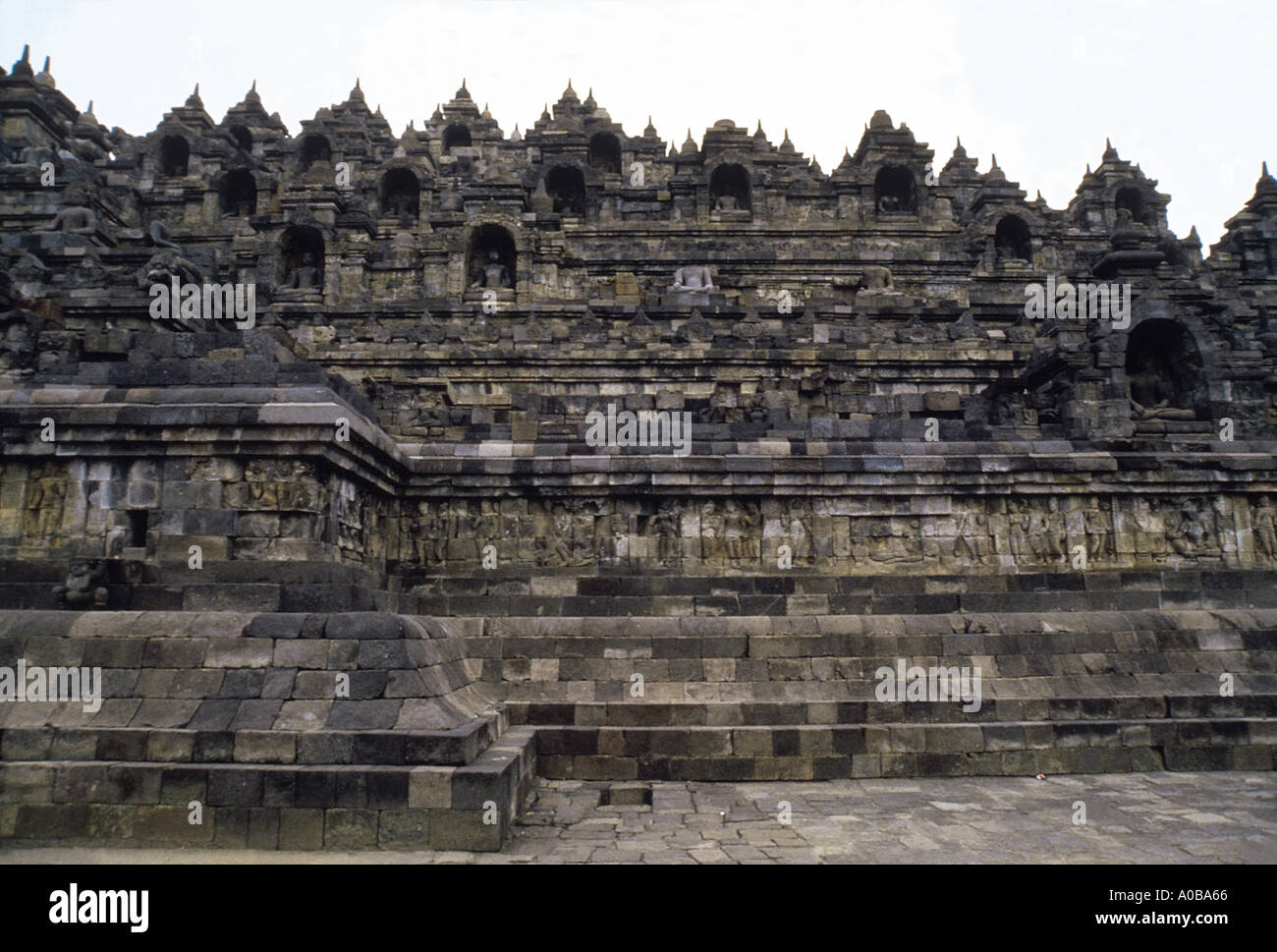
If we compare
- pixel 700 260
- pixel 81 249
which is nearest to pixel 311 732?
pixel 81 249

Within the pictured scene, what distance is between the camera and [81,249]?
22.4 metres

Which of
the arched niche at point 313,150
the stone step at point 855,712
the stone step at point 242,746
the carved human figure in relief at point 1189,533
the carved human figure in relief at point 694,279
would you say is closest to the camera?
the stone step at point 242,746

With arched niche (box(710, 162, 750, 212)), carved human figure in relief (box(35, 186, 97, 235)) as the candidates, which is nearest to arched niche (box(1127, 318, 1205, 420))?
arched niche (box(710, 162, 750, 212))

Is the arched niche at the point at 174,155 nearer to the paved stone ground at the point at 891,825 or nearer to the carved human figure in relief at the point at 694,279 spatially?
the carved human figure in relief at the point at 694,279

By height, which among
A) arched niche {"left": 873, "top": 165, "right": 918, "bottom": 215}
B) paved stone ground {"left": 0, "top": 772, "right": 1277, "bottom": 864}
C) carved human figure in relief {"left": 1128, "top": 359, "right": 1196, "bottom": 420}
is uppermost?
arched niche {"left": 873, "top": 165, "right": 918, "bottom": 215}

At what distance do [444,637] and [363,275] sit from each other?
2039 cm

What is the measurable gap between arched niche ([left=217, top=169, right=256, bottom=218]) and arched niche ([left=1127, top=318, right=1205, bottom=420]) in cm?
3077

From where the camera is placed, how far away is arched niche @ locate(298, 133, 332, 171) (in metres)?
36.2

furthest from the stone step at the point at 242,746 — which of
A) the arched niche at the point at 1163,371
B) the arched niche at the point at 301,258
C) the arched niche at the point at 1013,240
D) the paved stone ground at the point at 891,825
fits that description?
the arched niche at the point at 1013,240

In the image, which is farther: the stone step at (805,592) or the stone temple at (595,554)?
the stone step at (805,592)

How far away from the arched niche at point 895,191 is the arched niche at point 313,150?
932 inches

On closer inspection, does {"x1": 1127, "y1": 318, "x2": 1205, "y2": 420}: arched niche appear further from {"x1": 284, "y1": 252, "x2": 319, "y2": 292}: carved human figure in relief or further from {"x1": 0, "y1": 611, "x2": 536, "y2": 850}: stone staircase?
{"x1": 284, "y1": 252, "x2": 319, "y2": 292}: carved human figure in relief

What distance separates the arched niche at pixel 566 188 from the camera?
33.3m

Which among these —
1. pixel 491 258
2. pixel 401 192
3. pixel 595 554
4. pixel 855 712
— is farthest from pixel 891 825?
pixel 401 192
